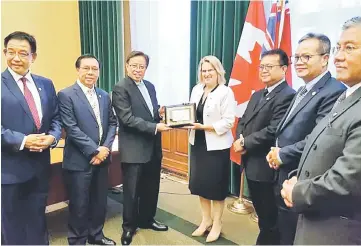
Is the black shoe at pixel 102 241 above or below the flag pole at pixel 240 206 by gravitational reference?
above

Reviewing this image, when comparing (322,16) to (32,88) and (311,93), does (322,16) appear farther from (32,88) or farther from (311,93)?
(32,88)

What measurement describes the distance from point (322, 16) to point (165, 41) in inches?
75.1

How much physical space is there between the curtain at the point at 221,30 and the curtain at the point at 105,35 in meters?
1.26

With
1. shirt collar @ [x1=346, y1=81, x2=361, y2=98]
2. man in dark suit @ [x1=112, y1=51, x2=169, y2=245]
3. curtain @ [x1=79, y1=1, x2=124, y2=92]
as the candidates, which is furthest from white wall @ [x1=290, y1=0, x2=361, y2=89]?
curtain @ [x1=79, y1=1, x2=124, y2=92]

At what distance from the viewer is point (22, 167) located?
1842 millimetres

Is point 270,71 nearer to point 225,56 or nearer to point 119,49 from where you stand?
point 225,56

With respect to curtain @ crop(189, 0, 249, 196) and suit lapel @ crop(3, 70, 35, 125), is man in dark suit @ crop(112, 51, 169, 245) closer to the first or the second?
suit lapel @ crop(3, 70, 35, 125)

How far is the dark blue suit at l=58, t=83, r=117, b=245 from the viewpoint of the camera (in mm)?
2127

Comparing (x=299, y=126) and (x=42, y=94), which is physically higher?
(x=42, y=94)

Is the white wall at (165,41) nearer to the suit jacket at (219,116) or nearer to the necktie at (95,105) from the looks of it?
the suit jacket at (219,116)

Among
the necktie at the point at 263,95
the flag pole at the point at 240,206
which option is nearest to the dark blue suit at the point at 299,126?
the necktie at the point at 263,95

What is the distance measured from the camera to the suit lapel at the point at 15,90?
1.82m

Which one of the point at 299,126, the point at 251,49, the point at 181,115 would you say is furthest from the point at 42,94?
the point at 251,49

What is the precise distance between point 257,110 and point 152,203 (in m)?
1.17
